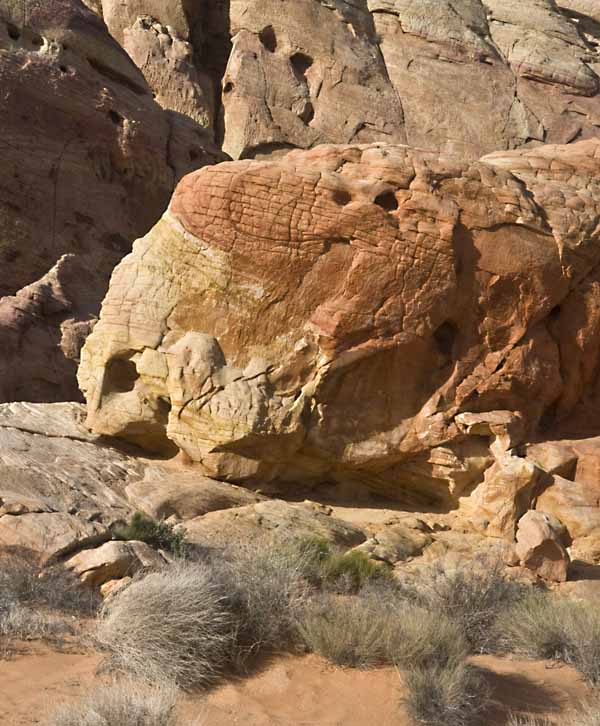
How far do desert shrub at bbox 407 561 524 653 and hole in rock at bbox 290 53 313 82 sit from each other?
2216 centimetres

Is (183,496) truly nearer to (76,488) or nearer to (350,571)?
(76,488)

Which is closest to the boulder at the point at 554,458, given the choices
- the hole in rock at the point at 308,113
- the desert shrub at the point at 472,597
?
the desert shrub at the point at 472,597

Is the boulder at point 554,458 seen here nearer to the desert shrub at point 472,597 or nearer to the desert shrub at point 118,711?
the desert shrub at point 472,597

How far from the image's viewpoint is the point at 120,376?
10.9 meters

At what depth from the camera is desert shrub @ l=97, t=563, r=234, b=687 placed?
5254 mm

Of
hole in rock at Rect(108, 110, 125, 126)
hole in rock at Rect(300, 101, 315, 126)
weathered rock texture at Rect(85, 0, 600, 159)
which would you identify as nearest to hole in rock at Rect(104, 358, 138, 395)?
hole in rock at Rect(108, 110, 125, 126)

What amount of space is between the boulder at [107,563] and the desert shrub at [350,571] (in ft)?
5.62

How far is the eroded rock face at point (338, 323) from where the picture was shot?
407 inches

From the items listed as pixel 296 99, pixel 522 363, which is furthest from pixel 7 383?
pixel 296 99

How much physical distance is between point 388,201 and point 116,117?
10.6m

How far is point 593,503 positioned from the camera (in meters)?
10.7

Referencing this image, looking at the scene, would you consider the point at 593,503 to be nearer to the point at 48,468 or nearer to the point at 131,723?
the point at 48,468

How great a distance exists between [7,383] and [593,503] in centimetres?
928

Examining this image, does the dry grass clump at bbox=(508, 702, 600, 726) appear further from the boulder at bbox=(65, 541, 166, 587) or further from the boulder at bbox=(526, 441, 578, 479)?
the boulder at bbox=(526, 441, 578, 479)
